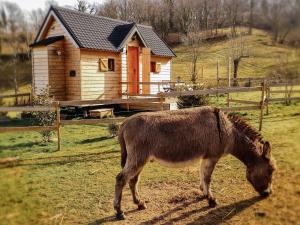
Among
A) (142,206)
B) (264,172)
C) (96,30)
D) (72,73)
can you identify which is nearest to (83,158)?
(142,206)

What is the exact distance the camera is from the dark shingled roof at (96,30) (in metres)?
13.2

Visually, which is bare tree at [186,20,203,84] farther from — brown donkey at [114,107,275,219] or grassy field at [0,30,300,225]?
brown donkey at [114,107,275,219]

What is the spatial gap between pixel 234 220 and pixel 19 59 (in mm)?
3568

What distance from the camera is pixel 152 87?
55.0 feet

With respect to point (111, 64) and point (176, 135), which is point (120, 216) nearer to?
point (176, 135)

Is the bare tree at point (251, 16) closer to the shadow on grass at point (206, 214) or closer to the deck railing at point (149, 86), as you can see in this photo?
the shadow on grass at point (206, 214)

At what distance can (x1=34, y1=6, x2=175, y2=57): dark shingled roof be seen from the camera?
13155 mm

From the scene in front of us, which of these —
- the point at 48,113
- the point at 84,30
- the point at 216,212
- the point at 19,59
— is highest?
the point at 84,30

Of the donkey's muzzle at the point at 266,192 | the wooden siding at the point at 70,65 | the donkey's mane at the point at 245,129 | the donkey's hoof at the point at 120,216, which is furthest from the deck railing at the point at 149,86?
the donkey's hoof at the point at 120,216

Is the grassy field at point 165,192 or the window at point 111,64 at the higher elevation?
the window at point 111,64

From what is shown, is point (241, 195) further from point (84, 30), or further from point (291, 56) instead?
point (84, 30)

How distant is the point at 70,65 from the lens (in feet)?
44.1

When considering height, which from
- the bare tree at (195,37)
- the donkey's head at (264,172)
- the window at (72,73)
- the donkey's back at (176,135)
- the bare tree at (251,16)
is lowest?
the donkey's head at (264,172)

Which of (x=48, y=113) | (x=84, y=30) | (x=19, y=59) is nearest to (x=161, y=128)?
(x=19, y=59)
